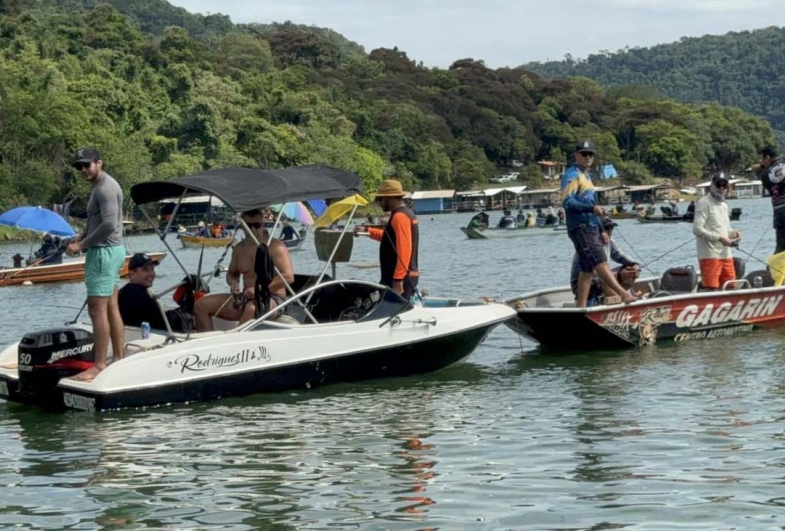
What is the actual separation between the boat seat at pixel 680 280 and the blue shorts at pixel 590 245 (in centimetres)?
207

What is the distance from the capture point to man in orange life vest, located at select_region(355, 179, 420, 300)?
1379 cm

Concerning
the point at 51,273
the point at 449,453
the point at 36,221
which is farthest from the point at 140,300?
the point at 51,273

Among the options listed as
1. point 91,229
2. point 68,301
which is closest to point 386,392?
point 91,229

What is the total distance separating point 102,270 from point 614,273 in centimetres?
668

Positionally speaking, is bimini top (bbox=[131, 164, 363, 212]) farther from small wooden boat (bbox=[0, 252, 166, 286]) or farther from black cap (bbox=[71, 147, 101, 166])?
small wooden boat (bbox=[0, 252, 166, 286])

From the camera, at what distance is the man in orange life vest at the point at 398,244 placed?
13.8 meters

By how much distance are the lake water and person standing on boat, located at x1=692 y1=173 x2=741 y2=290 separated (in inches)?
60.7

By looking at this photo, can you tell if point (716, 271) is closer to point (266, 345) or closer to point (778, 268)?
point (778, 268)

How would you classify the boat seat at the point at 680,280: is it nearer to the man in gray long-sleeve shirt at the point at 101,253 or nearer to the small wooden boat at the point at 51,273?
the man in gray long-sleeve shirt at the point at 101,253

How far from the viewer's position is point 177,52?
13375 centimetres

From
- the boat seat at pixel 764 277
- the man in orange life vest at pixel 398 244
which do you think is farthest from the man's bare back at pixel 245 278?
the boat seat at pixel 764 277

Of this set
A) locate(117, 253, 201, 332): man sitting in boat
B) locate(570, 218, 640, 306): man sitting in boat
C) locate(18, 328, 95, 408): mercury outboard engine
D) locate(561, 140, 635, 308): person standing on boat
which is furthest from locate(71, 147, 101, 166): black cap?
locate(570, 218, 640, 306): man sitting in boat

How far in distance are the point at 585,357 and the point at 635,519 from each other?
7.13 m

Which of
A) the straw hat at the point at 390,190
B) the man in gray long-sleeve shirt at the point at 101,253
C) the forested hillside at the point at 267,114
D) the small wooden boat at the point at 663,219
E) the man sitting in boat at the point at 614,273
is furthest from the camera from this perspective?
the forested hillside at the point at 267,114
